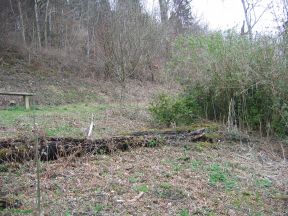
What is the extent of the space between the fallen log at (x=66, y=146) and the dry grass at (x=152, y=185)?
0.19m

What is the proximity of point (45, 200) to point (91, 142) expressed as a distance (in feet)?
6.63

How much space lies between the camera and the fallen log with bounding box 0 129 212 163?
5.43 meters

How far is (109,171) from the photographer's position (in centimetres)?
526

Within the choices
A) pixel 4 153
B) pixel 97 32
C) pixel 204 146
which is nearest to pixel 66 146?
pixel 4 153

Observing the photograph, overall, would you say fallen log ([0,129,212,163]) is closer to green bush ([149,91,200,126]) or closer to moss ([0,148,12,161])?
moss ([0,148,12,161])

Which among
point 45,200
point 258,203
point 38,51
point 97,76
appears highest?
point 38,51

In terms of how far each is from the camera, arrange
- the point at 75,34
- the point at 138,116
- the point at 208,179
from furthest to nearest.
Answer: the point at 75,34 < the point at 138,116 < the point at 208,179

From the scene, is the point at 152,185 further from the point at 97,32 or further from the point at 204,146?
the point at 97,32

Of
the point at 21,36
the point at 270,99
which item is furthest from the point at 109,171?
the point at 21,36

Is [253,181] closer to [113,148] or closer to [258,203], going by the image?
[258,203]

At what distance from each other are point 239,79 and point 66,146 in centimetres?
472

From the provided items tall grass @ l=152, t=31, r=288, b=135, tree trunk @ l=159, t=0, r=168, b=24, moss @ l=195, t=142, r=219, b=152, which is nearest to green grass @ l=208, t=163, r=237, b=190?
moss @ l=195, t=142, r=219, b=152

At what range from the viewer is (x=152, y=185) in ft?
15.6

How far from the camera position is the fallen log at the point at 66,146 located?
17.8 feet
